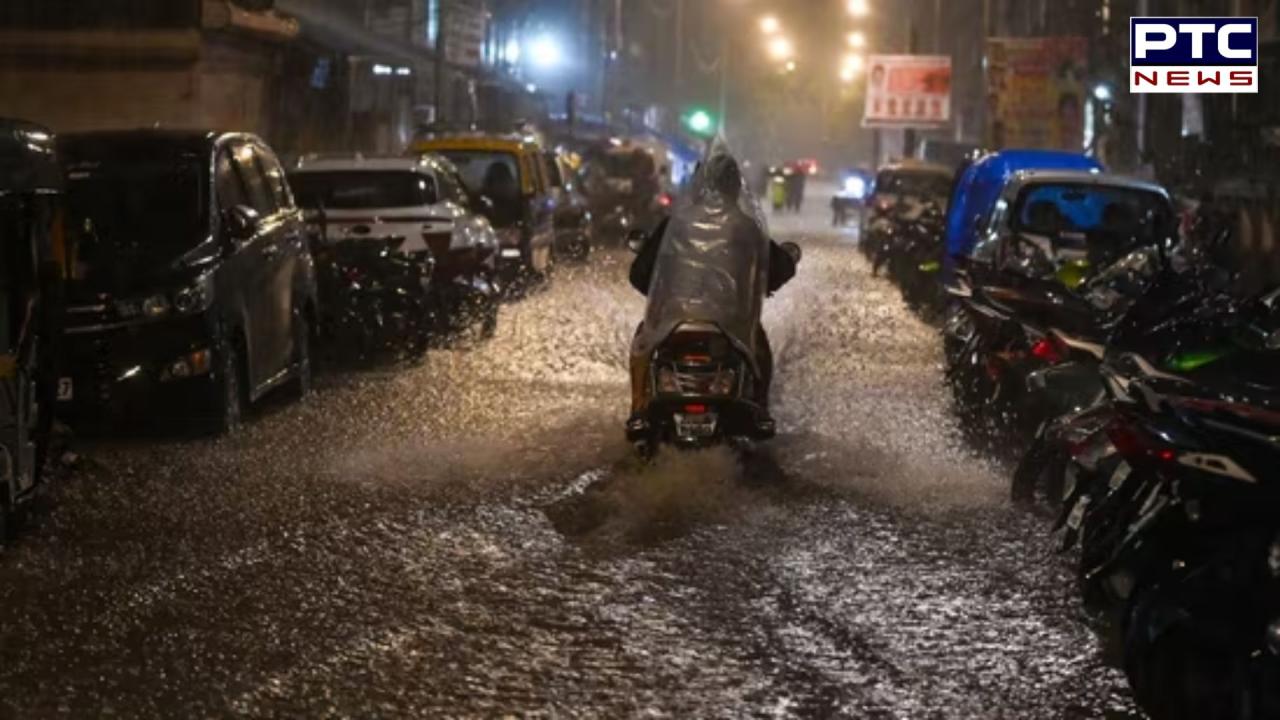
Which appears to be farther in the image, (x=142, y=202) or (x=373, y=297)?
(x=373, y=297)

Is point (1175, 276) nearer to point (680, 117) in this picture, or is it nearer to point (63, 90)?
point (63, 90)

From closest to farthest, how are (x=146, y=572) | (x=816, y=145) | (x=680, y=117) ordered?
(x=146, y=572) → (x=680, y=117) → (x=816, y=145)

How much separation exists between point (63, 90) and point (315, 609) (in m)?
17.4

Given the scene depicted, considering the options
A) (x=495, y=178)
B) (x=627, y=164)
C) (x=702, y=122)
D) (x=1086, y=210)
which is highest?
(x=702, y=122)

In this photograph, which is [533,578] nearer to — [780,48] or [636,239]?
[636,239]

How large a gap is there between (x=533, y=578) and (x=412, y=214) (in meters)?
11.1

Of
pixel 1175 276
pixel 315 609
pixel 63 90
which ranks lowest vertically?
pixel 315 609

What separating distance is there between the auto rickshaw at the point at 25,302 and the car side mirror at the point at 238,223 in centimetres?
288

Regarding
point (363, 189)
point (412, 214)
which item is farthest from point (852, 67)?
point (412, 214)

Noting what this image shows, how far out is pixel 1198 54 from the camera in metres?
21.8

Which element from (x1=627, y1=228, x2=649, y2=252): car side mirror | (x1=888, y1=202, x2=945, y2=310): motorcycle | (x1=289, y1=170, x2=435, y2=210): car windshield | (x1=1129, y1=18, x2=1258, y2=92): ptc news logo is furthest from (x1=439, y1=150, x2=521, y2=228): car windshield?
(x1=627, y1=228, x2=649, y2=252): car side mirror

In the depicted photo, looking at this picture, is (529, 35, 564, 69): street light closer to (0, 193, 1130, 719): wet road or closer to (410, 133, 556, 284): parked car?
(410, 133, 556, 284): parked car

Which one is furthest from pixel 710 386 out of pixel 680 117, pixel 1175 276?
pixel 680 117

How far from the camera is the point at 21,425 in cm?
861
